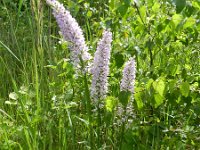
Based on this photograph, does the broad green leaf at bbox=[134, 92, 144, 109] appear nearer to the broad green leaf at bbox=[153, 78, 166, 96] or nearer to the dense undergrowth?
the dense undergrowth

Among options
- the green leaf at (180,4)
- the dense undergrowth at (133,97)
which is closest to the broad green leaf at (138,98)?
the dense undergrowth at (133,97)

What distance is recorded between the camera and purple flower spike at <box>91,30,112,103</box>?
1771 millimetres

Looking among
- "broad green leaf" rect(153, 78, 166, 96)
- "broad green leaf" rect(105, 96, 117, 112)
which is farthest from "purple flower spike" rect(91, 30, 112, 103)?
"broad green leaf" rect(153, 78, 166, 96)

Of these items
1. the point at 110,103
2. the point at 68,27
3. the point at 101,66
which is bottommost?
the point at 110,103

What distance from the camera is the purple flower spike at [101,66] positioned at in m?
1.77

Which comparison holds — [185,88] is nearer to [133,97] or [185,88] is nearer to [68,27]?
[133,97]

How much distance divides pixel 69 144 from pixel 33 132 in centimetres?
33

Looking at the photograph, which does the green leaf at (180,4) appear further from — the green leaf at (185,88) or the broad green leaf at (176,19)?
the green leaf at (185,88)

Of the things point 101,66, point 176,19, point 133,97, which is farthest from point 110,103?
point 176,19

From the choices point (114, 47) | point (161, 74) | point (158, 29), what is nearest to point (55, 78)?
point (114, 47)

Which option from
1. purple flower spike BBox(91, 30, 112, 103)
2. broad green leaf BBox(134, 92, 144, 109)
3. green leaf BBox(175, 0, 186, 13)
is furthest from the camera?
broad green leaf BBox(134, 92, 144, 109)

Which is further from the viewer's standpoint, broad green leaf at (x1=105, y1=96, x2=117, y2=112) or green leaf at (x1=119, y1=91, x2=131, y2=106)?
broad green leaf at (x1=105, y1=96, x2=117, y2=112)

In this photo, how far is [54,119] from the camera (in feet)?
8.06

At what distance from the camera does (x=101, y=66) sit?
179cm
